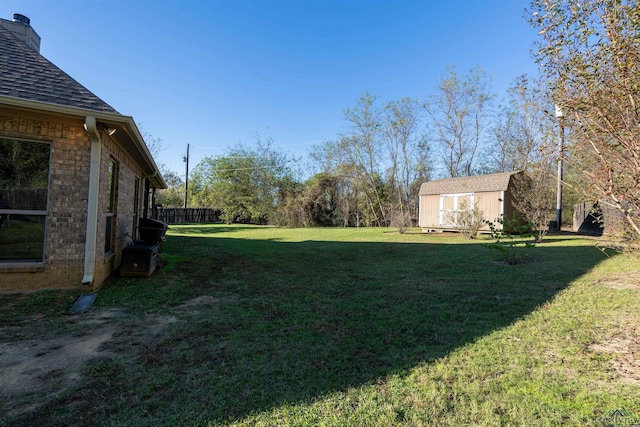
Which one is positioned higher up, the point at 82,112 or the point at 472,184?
the point at 472,184

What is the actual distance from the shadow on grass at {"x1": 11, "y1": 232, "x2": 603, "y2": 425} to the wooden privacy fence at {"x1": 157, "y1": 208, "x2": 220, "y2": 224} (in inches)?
794

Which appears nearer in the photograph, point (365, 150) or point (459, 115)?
point (459, 115)

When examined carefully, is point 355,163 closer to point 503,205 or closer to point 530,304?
point 503,205

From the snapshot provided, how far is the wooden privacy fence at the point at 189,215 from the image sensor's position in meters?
25.0

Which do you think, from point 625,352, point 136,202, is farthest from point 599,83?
point 136,202

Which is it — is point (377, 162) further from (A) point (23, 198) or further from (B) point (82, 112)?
(A) point (23, 198)

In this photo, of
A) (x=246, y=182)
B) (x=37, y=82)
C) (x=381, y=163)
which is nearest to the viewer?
(x=37, y=82)

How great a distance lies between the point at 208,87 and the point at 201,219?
15.6 metres

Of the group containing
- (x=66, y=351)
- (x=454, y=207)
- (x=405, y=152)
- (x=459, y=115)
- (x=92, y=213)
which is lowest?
(x=66, y=351)

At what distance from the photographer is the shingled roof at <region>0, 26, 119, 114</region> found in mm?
3998

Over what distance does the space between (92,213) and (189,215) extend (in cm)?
2398

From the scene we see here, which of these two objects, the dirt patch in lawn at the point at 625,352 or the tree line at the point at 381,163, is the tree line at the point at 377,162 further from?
the dirt patch in lawn at the point at 625,352

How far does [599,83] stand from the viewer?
2604 mm

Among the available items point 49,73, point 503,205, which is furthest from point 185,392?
point 503,205
